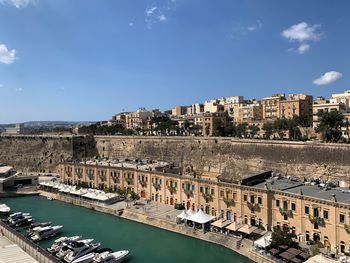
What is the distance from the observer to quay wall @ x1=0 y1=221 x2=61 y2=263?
27.4 metres

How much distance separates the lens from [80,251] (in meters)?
31.6

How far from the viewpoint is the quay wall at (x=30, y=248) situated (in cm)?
2735

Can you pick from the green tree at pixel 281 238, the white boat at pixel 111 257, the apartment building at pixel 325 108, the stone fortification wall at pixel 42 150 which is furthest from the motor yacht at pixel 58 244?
the apartment building at pixel 325 108

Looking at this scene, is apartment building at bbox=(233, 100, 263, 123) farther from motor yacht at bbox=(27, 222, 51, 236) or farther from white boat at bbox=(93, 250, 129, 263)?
white boat at bbox=(93, 250, 129, 263)

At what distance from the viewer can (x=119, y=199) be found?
4978 centimetres

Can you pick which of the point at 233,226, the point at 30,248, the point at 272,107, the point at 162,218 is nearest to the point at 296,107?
the point at 272,107

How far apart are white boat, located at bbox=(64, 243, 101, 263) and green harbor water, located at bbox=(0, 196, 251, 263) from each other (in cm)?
226

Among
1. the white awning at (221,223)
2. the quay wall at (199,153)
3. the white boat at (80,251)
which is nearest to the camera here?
the white boat at (80,251)

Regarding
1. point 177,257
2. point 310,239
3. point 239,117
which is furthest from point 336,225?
point 239,117

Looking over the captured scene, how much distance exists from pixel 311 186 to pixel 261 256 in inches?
450

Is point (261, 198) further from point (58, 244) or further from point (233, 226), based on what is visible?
point (58, 244)

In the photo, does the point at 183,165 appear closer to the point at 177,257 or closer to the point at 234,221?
the point at 234,221

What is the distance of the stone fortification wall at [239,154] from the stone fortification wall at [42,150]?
6.16 metres

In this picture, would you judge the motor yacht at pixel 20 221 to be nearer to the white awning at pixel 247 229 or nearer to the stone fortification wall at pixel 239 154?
the white awning at pixel 247 229
